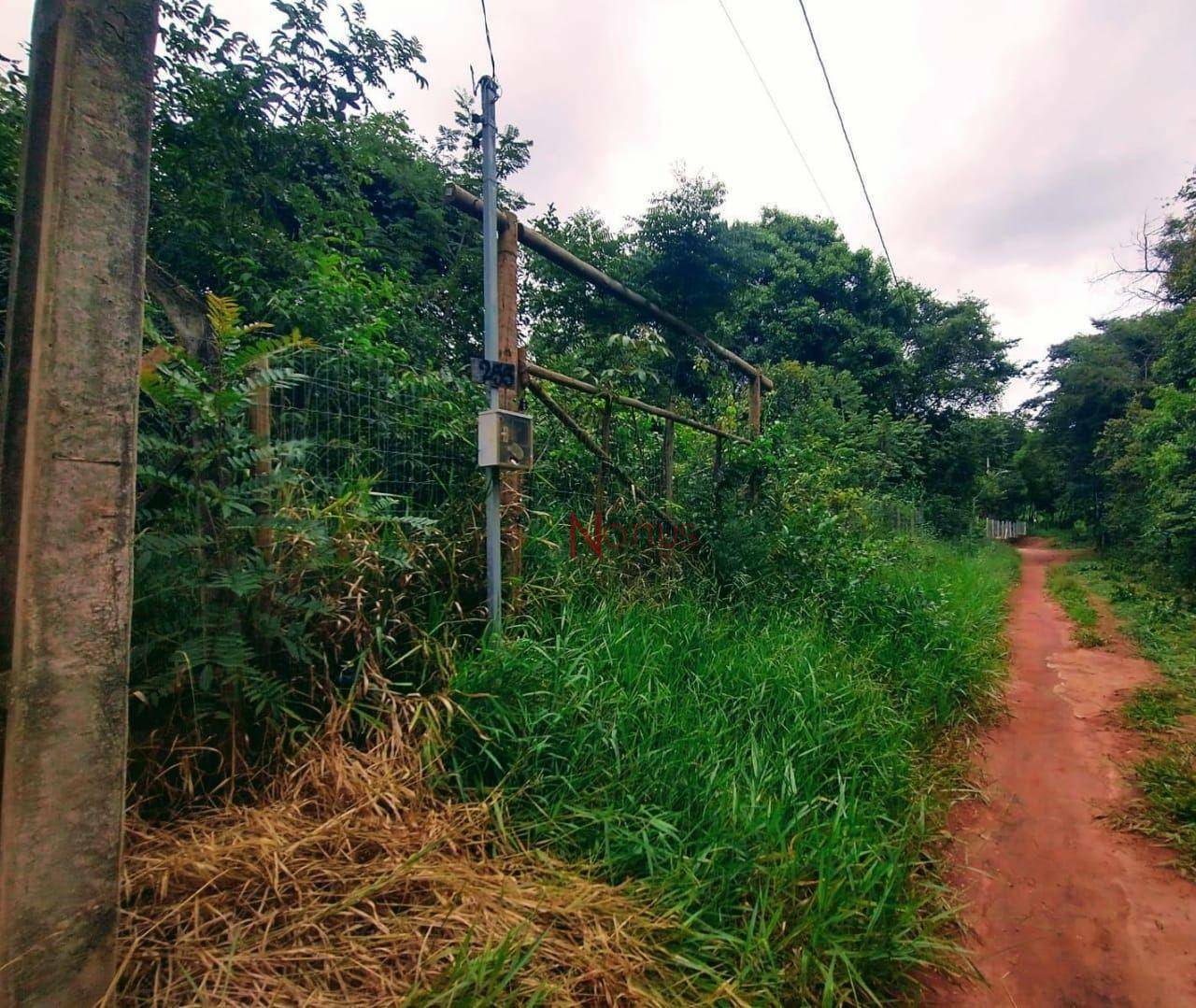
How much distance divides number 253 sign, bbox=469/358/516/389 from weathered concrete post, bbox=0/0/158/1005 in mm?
1209

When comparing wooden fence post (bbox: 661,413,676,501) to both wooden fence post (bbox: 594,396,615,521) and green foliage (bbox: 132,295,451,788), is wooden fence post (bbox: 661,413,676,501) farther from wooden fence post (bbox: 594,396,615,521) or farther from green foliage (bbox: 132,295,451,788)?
green foliage (bbox: 132,295,451,788)

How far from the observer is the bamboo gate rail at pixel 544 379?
2.52 m

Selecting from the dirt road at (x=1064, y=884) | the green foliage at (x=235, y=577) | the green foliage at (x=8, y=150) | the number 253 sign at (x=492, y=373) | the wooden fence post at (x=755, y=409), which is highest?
the green foliage at (x=8, y=150)

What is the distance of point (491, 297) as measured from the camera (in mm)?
2367

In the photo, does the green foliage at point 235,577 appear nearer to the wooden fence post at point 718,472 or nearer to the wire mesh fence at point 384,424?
the wire mesh fence at point 384,424

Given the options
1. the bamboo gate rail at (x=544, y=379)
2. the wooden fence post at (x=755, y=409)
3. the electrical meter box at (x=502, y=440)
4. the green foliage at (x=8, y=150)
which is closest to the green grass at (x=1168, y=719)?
the bamboo gate rail at (x=544, y=379)

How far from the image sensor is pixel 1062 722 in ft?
11.1

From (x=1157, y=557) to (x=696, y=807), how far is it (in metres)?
10.2

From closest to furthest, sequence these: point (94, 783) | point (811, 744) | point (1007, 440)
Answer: point (94, 783) → point (811, 744) → point (1007, 440)

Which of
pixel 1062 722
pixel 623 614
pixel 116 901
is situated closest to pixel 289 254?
pixel 623 614

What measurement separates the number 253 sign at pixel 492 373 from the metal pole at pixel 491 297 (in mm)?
38

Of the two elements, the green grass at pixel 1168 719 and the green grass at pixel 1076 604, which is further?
the green grass at pixel 1076 604

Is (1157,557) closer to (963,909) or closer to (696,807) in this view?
(963,909)

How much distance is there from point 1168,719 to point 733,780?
116 inches
